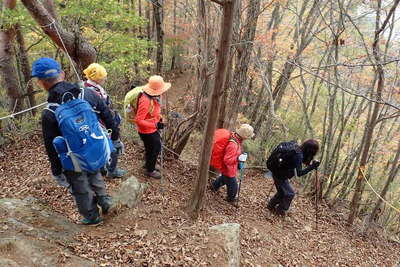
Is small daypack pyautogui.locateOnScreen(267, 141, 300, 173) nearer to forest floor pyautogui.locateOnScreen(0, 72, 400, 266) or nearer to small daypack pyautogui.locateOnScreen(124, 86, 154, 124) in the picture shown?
forest floor pyautogui.locateOnScreen(0, 72, 400, 266)

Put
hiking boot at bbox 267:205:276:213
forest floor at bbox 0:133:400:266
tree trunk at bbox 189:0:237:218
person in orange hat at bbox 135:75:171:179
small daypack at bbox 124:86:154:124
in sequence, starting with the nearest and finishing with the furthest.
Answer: tree trunk at bbox 189:0:237:218 → forest floor at bbox 0:133:400:266 → person in orange hat at bbox 135:75:171:179 → small daypack at bbox 124:86:154:124 → hiking boot at bbox 267:205:276:213

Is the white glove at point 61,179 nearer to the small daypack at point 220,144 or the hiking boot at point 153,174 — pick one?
the hiking boot at point 153,174

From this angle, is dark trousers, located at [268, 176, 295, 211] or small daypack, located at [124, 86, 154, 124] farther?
dark trousers, located at [268, 176, 295, 211]

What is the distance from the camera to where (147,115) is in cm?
504

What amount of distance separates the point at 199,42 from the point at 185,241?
11.9 ft

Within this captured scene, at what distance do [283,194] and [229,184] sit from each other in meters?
1.23

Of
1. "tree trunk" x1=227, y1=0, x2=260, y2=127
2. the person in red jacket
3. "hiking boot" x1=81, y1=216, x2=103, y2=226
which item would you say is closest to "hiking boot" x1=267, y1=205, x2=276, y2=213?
the person in red jacket

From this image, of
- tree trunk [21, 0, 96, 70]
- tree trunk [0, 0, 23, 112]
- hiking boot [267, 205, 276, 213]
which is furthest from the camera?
tree trunk [0, 0, 23, 112]

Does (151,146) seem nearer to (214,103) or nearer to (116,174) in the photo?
(116,174)

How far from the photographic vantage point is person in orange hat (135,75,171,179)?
489cm

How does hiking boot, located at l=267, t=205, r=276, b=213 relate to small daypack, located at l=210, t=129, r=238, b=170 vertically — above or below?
below

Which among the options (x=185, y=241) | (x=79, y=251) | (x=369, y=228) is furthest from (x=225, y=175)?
(x=369, y=228)

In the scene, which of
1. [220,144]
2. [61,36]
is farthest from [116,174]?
[61,36]

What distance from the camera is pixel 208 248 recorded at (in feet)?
12.6
